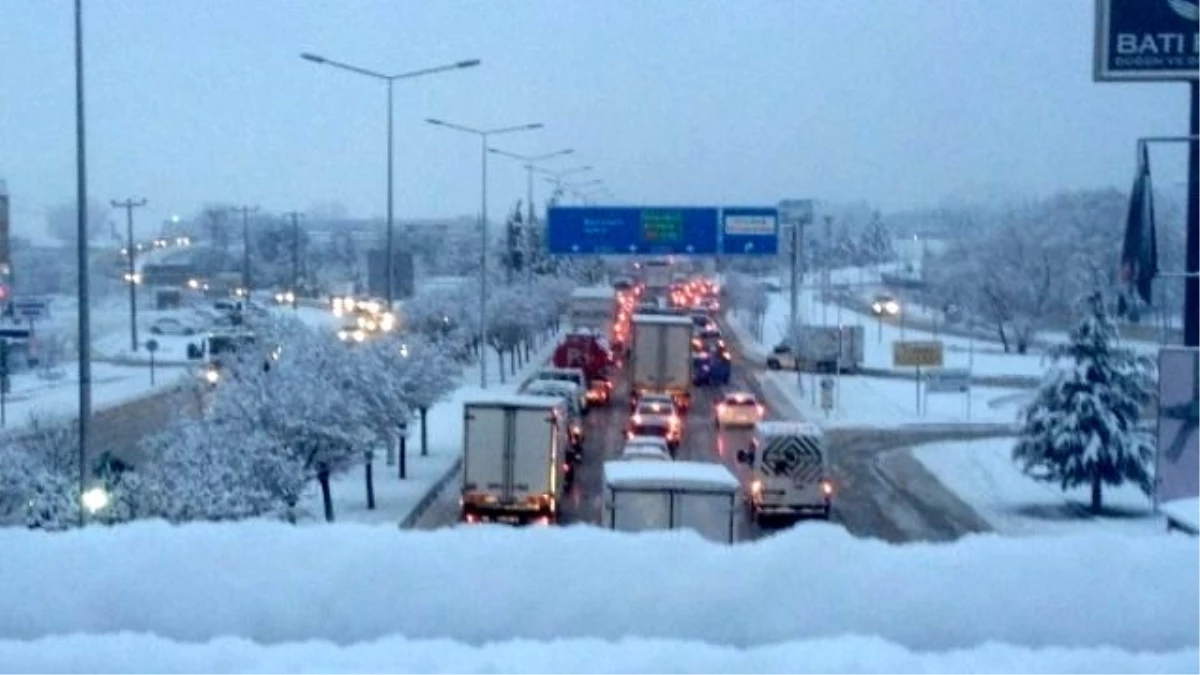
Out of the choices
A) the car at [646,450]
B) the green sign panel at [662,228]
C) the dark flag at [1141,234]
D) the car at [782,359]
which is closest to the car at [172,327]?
the car at [782,359]

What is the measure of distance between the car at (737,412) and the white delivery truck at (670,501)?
57.3ft

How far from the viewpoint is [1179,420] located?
12.3 m

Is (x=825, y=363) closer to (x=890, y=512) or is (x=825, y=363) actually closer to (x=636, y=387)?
(x=636, y=387)

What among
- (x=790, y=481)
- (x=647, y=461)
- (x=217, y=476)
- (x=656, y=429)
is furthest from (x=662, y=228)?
(x=217, y=476)

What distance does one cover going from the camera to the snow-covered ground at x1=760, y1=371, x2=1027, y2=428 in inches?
1403

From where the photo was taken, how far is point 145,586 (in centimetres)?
495

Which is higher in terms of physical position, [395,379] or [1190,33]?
[1190,33]

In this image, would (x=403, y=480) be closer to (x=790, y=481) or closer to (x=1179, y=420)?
(x=790, y=481)

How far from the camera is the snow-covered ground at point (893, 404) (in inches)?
1403

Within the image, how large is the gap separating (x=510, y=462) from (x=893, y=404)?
67.0 ft

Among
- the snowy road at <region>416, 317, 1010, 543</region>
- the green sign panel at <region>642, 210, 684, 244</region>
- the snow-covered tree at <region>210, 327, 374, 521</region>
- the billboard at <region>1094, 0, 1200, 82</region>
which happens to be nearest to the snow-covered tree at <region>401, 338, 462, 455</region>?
the snowy road at <region>416, 317, 1010, 543</region>

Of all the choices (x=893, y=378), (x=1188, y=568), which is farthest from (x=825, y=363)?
(x=1188, y=568)

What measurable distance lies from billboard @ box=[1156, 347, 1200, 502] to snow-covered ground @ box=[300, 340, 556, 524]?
791 centimetres

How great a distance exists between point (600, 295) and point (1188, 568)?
49.5 meters
